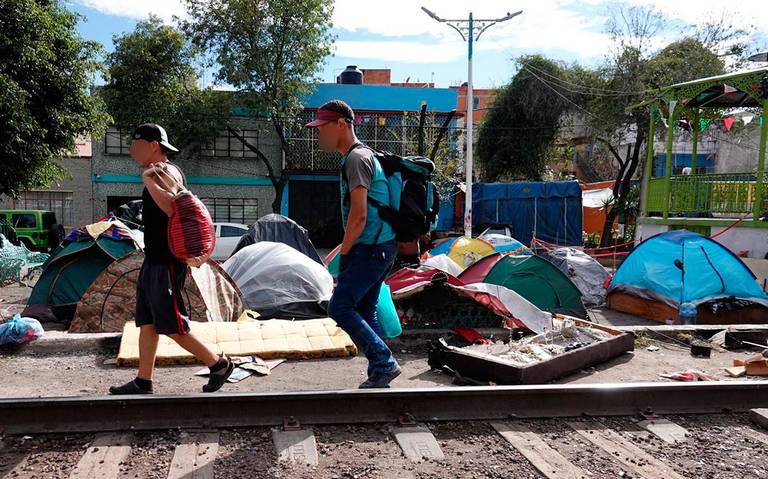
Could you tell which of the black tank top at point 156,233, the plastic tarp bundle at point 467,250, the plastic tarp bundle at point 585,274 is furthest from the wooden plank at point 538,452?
the plastic tarp bundle at point 585,274

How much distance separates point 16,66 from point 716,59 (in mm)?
24921

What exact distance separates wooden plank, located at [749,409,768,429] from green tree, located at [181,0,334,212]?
23.8 meters

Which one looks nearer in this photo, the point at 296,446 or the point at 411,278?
the point at 296,446

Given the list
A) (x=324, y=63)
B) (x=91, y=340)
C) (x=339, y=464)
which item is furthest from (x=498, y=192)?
(x=339, y=464)

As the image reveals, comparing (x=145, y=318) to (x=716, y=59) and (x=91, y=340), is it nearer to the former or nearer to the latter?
(x=91, y=340)

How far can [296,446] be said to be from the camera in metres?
3.15

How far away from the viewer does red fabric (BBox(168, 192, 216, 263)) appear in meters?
3.55

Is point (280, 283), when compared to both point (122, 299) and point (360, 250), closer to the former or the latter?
point (122, 299)

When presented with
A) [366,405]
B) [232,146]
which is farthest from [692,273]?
[232,146]

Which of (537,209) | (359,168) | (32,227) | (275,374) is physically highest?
(359,168)

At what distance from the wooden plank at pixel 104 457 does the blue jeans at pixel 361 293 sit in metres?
1.42

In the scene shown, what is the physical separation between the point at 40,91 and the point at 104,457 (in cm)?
1559

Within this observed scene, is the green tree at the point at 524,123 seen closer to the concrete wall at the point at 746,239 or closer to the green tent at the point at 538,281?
the concrete wall at the point at 746,239

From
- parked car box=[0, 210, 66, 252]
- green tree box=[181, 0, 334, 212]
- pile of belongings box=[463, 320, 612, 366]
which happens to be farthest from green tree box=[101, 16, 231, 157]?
A: pile of belongings box=[463, 320, 612, 366]
